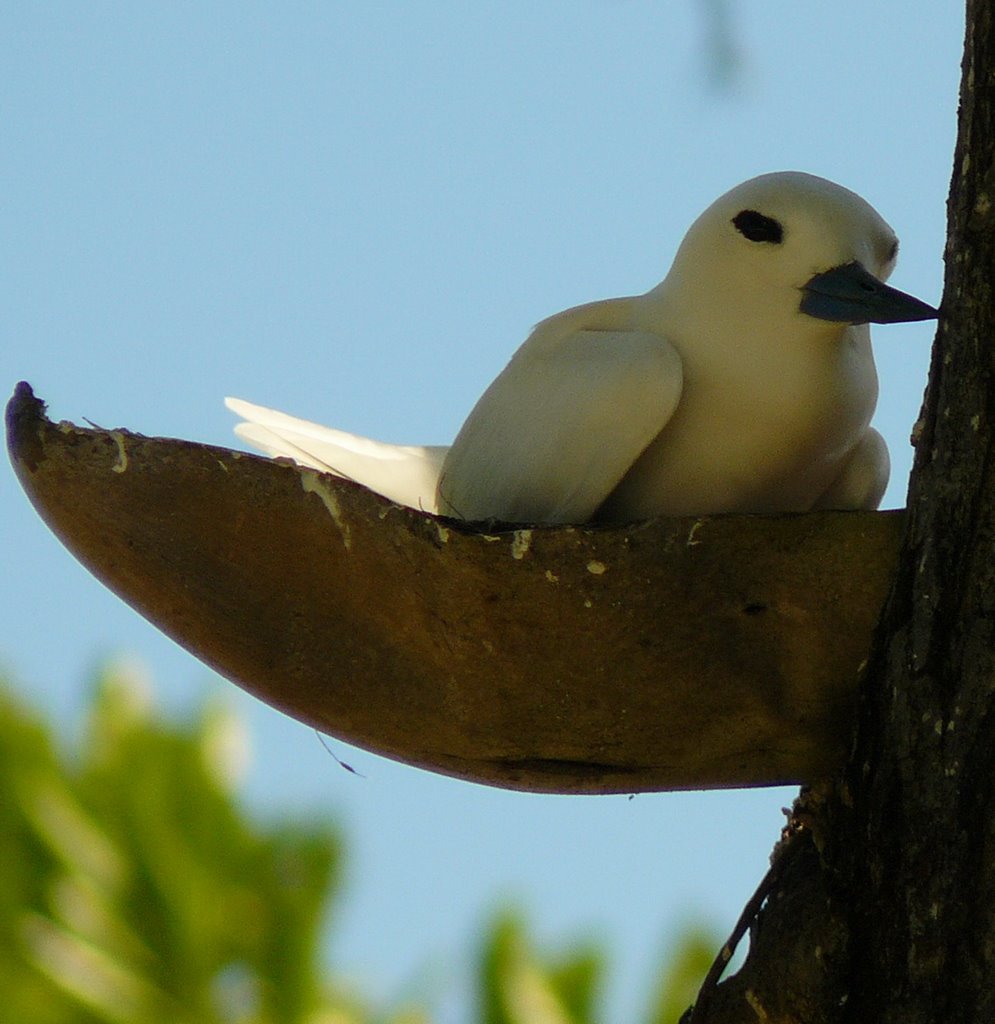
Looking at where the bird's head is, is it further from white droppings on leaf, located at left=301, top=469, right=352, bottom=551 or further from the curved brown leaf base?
white droppings on leaf, located at left=301, top=469, right=352, bottom=551

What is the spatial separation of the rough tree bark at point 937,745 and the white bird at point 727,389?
0.30 meters

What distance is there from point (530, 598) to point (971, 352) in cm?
53

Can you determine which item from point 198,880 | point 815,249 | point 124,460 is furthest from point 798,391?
point 198,880

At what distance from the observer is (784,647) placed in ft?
6.25

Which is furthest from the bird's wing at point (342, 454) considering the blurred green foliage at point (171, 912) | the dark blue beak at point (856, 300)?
the blurred green foliage at point (171, 912)

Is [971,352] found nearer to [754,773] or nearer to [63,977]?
[754,773]

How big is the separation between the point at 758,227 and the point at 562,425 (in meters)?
0.36

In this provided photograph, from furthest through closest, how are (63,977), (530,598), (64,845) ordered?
(64,845) → (63,977) → (530,598)

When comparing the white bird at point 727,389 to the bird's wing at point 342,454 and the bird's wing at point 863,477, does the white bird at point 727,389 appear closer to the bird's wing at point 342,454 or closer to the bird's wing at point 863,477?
the bird's wing at point 863,477

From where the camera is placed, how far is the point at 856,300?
6.77 feet

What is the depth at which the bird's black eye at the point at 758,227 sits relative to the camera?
7.11 feet

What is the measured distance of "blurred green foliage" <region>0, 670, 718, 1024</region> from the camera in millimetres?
5859

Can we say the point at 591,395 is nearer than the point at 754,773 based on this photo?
No

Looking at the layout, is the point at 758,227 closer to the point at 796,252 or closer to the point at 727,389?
the point at 796,252
